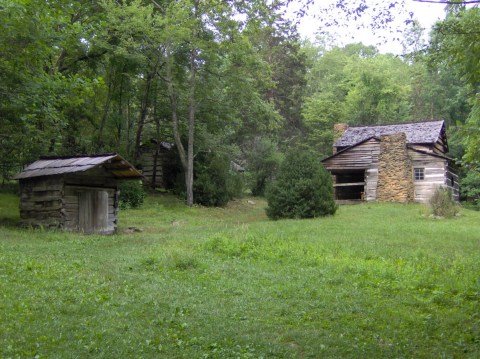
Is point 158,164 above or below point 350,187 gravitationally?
above

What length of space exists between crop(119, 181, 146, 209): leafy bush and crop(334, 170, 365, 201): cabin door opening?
16.1 metres

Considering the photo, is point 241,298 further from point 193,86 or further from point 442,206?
point 193,86

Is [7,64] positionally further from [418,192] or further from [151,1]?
[418,192]

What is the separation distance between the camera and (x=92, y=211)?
19.7m

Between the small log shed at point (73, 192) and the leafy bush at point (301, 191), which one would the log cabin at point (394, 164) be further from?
the small log shed at point (73, 192)

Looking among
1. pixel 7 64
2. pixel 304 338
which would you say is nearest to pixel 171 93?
pixel 7 64

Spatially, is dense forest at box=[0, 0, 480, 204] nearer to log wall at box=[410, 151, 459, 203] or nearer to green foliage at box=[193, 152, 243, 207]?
green foliage at box=[193, 152, 243, 207]

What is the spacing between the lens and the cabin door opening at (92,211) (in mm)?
19312

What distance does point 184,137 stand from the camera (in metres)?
32.9

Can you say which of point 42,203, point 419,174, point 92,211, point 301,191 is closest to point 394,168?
point 419,174

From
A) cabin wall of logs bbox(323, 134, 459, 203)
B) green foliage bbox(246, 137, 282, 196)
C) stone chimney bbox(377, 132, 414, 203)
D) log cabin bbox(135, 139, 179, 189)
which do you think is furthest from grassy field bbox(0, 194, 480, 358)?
green foliage bbox(246, 137, 282, 196)

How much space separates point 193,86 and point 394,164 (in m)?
14.6

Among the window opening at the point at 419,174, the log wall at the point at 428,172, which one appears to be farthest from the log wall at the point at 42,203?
the window opening at the point at 419,174

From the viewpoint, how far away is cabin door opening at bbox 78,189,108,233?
760 inches
